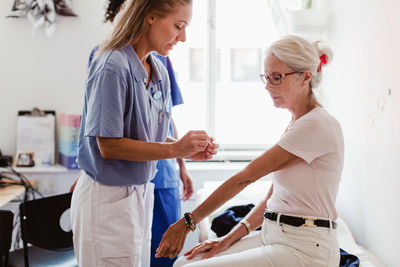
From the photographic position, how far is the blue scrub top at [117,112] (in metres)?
1.20

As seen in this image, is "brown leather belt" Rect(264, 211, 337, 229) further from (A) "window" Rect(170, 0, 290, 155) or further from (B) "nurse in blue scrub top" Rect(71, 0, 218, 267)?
(A) "window" Rect(170, 0, 290, 155)

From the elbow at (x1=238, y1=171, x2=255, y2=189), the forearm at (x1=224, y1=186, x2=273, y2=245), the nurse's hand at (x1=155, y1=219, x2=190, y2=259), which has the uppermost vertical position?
the elbow at (x1=238, y1=171, x2=255, y2=189)

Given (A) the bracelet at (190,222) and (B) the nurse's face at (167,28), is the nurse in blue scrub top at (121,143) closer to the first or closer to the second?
(B) the nurse's face at (167,28)

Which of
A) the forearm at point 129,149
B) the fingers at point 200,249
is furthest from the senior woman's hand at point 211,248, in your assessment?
the forearm at point 129,149

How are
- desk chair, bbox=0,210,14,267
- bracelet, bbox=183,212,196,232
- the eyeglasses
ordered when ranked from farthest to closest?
1. desk chair, bbox=0,210,14,267
2. the eyeglasses
3. bracelet, bbox=183,212,196,232

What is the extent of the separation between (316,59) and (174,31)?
20.8 inches

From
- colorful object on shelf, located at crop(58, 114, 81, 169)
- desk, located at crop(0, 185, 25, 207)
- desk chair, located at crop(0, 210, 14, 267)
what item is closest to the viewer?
desk chair, located at crop(0, 210, 14, 267)

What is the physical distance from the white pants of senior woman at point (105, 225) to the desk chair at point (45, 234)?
70 cm

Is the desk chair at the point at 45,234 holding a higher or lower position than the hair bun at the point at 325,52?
lower

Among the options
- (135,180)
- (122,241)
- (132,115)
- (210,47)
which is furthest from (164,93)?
(210,47)

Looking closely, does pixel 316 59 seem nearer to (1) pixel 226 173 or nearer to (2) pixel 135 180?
(2) pixel 135 180

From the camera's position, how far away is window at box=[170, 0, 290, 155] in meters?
3.15

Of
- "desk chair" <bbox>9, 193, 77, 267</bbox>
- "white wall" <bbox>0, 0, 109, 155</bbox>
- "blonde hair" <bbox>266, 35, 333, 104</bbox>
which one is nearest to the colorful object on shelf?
"white wall" <bbox>0, 0, 109, 155</bbox>

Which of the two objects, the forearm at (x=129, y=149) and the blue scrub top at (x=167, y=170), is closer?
the forearm at (x=129, y=149)
